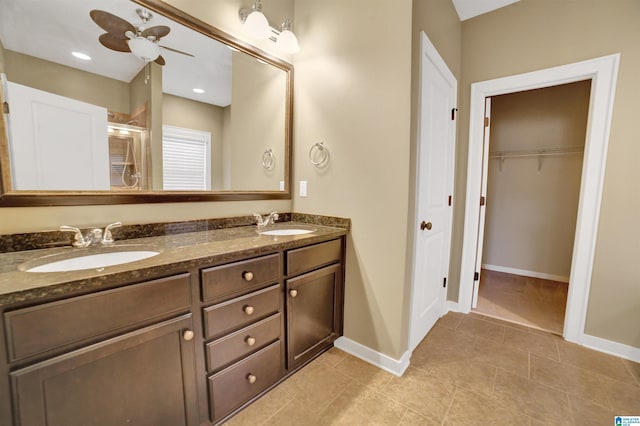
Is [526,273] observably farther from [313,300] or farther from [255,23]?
[255,23]

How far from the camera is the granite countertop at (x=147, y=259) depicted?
0.76m

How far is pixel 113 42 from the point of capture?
4.27ft

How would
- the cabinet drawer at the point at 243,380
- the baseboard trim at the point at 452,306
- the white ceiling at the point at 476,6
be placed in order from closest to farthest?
the cabinet drawer at the point at 243,380
the white ceiling at the point at 476,6
the baseboard trim at the point at 452,306

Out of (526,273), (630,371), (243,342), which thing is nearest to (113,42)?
(243,342)

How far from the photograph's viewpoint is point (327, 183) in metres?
1.93

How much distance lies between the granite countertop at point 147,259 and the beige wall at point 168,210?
12 cm

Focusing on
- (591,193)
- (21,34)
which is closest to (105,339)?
(21,34)

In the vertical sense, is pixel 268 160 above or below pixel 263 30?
below

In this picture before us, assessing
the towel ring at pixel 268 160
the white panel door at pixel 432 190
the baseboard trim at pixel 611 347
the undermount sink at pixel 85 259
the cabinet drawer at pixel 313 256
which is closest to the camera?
the undermount sink at pixel 85 259

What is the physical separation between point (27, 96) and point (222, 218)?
1.02m

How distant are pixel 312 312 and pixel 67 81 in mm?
1720

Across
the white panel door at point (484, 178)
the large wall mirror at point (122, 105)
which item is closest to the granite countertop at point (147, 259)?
the large wall mirror at point (122, 105)

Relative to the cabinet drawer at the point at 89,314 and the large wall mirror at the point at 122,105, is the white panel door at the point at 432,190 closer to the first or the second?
the large wall mirror at the point at 122,105

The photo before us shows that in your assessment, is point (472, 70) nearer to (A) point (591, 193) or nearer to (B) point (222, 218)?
(A) point (591, 193)
